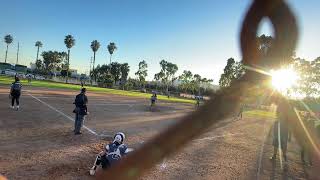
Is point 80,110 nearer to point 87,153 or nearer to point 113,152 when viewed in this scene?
point 87,153

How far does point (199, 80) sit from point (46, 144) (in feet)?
329

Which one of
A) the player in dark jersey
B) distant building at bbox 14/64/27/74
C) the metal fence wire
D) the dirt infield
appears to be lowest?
the dirt infield

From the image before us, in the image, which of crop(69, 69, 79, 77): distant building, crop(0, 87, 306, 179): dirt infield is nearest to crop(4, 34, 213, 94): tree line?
crop(69, 69, 79, 77): distant building

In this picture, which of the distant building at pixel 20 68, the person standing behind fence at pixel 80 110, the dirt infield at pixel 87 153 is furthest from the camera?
the distant building at pixel 20 68

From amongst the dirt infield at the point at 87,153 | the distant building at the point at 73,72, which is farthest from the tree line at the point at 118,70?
the dirt infield at the point at 87,153

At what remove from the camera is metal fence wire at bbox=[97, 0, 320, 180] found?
118 cm

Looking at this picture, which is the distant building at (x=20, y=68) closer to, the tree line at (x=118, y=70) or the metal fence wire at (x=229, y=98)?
the tree line at (x=118, y=70)

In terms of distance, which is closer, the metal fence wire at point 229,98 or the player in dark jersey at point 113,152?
the metal fence wire at point 229,98

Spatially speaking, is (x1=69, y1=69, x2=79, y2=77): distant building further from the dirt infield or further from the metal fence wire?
the metal fence wire

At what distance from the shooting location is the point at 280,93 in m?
1.47

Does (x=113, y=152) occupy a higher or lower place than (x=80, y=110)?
lower

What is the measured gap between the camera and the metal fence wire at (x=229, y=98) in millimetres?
1179

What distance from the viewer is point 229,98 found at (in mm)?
1198

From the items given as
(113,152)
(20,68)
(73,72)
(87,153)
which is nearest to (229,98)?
(113,152)
